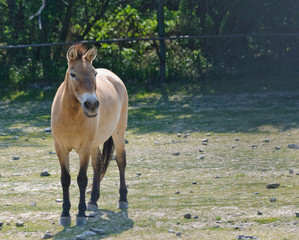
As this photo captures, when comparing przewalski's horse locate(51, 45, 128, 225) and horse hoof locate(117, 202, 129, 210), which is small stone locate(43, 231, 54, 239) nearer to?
przewalski's horse locate(51, 45, 128, 225)

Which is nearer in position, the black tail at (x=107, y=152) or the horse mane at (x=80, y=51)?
the horse mane at (x=80, y=51)

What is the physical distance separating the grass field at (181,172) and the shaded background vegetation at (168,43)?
1.24 meters

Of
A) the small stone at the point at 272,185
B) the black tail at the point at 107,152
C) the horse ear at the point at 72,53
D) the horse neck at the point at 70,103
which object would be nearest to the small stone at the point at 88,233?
the horse neck at the point at 70,103

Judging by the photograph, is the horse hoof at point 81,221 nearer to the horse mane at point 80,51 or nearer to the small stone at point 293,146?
the horse mane at point 80,51

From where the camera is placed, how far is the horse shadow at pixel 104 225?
18.7 ft

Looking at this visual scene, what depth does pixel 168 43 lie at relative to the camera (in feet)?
53.4

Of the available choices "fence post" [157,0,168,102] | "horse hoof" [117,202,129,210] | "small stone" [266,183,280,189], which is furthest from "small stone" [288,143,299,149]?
"fence post" [157,0,168,102]

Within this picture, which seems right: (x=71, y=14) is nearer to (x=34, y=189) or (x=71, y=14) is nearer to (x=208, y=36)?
(x=208, y=36)

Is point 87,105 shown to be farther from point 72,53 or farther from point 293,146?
point 293,146

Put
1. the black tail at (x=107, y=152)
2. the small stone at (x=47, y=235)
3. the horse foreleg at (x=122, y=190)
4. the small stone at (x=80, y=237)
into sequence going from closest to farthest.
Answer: the small stone at (x=80, y=237) < the small stone at (x=47, y=235) < the horse foreleg at (x=122, y=190) < the black tail at (x=107, y=152)

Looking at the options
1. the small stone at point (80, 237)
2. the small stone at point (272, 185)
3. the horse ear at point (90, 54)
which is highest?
the horse ear at point (90, 54)

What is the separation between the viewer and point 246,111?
43.3 feet

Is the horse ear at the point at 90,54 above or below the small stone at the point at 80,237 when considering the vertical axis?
above

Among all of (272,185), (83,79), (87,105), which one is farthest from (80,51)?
(272,185)
